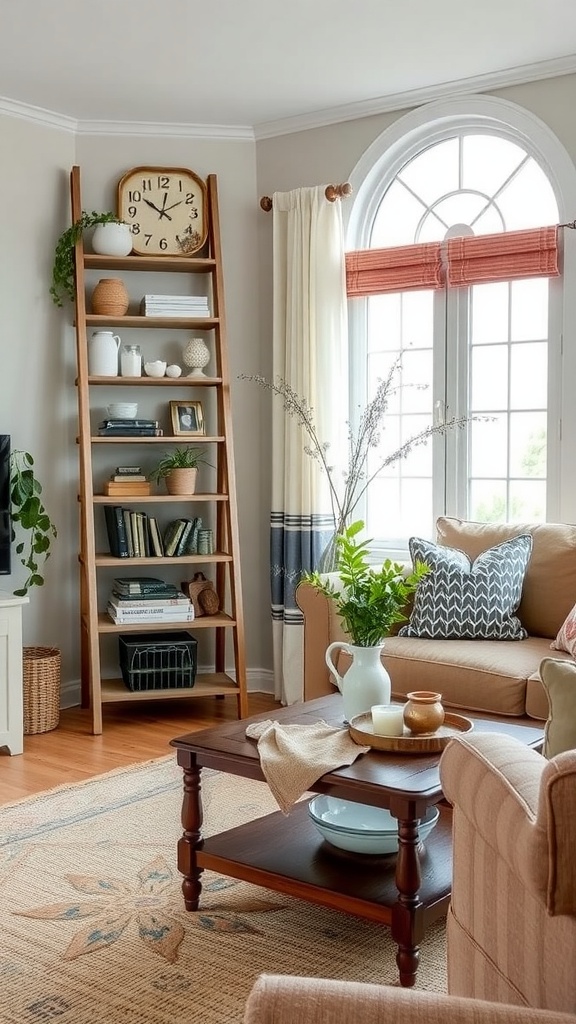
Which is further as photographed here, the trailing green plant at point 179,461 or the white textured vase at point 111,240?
the trailing green plant at point 179,461

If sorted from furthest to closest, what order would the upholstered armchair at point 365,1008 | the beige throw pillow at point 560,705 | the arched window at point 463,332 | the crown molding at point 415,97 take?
the arched window at point 463,332 → the crown molding at point 415,97 → the beige throw pillow at point 560,705 → the upholstered armchair at point 365,1008

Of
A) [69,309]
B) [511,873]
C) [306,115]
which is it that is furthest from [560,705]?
[306,115]

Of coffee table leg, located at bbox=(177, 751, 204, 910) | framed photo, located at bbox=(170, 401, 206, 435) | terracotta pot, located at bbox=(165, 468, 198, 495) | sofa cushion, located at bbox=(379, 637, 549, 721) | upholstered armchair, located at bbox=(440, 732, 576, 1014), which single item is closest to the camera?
upholstered armchair, located at bbox=(440, 732, 576, 1014)

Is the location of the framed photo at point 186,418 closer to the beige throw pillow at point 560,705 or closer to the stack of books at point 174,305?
the stack of books at point 174,305

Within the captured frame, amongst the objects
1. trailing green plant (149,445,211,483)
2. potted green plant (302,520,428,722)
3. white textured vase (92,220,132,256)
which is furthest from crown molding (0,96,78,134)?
potted green plant (302,520,428,722)

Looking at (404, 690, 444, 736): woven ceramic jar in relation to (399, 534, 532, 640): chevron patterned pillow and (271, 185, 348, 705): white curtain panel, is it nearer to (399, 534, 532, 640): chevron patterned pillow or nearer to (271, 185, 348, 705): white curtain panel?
(399, 534, 532, 640): chevron patterned pillow

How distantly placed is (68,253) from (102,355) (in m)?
0.48

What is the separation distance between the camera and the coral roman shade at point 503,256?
14.5 feet

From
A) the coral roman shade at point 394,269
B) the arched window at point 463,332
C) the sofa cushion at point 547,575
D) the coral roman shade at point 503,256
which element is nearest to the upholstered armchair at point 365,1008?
the sofa cushion at point 547,575

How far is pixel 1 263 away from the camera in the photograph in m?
4.80

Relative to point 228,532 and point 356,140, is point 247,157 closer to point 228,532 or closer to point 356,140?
point 356,140

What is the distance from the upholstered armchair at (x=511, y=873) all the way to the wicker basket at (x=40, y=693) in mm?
2970

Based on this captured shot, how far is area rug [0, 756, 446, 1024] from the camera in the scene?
231cm

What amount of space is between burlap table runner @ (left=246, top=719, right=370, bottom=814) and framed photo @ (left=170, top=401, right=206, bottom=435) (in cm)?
247
